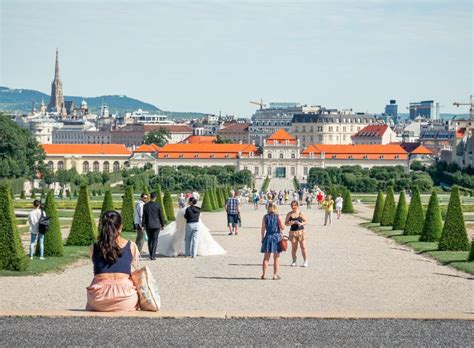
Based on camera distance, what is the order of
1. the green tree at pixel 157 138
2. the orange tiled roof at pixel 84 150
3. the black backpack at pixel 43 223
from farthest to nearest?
the green tree at pixel 157 138, the orange tiled roof at pixel 84 150, the black backpack at pixel 43 223

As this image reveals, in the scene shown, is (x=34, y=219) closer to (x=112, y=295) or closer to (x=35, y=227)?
(x=35, y=227)

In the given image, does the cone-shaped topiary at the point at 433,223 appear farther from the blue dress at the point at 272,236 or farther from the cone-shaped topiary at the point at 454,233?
the blue dress at the point at 272,236

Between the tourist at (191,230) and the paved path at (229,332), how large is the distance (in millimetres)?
8607

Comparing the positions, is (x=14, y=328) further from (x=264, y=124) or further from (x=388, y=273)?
(x=264, y=124)

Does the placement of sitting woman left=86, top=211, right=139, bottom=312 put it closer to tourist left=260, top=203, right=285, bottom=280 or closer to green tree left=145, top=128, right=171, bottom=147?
tourist left=260, top=203, right=285, bottom=280

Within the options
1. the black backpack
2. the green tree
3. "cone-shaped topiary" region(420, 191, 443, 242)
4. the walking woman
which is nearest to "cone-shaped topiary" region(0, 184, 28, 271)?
the black backpack

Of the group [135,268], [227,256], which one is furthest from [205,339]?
[227,256]

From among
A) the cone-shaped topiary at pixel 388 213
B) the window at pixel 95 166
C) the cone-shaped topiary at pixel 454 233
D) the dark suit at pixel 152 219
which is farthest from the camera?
the window at pixel 95 166

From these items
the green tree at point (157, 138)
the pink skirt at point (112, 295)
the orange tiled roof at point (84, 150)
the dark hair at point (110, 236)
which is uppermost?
the dark hair at point (110, 236)

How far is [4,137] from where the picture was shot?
79.6 metres

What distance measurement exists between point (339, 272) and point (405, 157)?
105 meters

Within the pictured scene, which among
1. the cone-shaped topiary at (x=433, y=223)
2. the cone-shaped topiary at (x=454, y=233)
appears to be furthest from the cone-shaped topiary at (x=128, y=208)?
the cone-shaped topiary at (x=454, y=233)

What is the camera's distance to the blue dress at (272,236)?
17672 millimetres

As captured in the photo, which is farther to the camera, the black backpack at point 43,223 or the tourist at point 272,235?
the black backpack at point 43,223
